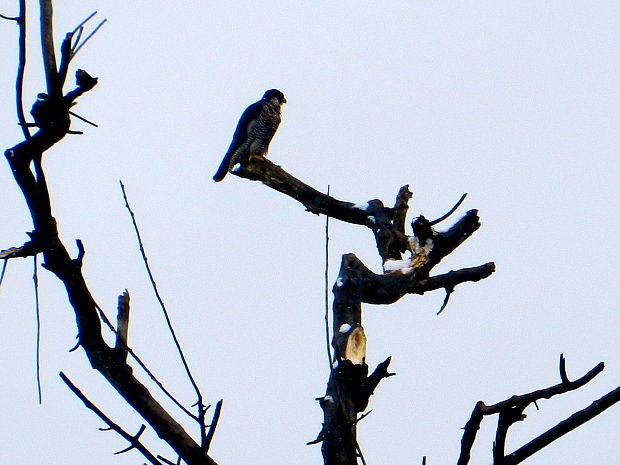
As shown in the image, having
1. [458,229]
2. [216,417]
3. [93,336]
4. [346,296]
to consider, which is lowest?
[216,417]

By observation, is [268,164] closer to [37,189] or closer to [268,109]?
[268,109]

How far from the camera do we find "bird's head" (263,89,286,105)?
23.4ft

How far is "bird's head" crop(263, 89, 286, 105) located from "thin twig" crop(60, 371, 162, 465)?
6145 millimetres

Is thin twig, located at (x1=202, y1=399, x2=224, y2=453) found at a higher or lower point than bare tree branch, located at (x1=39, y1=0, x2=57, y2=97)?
lower

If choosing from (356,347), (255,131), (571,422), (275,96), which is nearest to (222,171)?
(255,131)

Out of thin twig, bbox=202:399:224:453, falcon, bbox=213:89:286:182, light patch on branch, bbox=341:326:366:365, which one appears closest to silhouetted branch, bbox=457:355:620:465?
thin twig, bbox=202:399:224:453

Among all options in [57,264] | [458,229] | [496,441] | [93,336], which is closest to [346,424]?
[496,441]

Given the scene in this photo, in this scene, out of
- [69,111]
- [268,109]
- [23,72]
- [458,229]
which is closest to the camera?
[23,72]

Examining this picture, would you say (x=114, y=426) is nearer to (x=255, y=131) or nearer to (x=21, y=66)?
(x=21, y=66)

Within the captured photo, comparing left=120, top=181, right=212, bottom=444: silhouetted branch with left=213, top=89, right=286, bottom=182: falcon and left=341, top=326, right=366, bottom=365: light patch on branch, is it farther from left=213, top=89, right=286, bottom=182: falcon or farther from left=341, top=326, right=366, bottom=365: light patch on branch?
left=213, top=89, right=286, bottom=182: falcon

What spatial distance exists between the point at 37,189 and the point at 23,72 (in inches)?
8.6

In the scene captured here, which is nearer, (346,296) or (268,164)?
(346,296)

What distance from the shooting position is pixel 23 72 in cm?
112

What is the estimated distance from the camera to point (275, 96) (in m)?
7.15
